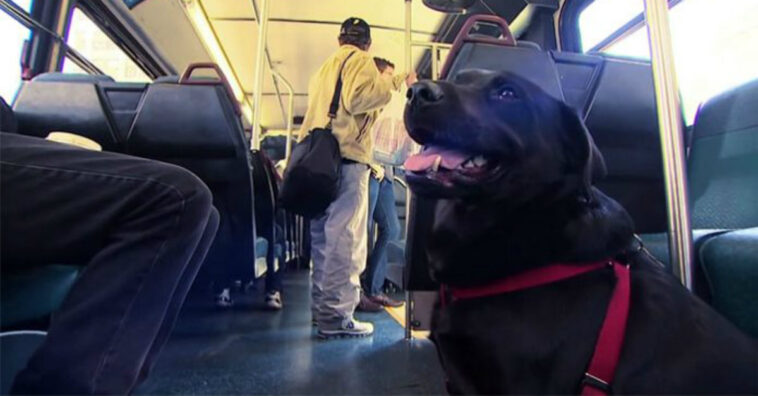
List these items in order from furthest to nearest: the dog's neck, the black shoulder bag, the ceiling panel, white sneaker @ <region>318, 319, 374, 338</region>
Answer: the ceiling panel, white sneaker @ <region>318, 319, 374, 338</region>, the black shoulder bag, the dog's neck

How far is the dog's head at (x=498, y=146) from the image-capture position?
38.0 inches

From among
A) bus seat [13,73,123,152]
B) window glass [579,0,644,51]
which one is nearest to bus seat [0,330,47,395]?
bus seat [13,73,123,152]

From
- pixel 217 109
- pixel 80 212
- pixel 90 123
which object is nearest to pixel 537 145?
pixel 80 212

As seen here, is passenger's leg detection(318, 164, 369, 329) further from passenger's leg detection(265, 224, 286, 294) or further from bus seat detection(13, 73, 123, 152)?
bus seat detection(13, 73, 123, 152)

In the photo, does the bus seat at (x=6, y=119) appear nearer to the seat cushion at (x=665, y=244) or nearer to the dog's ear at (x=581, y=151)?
the dog's ear at (x=581, y=151)

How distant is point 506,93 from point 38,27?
2919mm

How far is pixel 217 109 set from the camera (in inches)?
70.1

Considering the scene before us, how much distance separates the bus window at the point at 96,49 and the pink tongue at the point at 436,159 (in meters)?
2.94

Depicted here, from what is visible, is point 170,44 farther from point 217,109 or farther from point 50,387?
point 50,387

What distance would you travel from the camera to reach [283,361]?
68.9 inches

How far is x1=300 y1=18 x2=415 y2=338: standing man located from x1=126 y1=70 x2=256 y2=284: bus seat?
427 mm

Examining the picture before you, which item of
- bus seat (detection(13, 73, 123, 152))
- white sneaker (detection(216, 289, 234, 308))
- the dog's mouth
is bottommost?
white sneaker (detection(216, 289, 234, 308))

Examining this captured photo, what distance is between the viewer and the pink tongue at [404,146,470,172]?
102 centimetres

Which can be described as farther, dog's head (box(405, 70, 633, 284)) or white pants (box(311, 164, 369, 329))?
white pants (box(311, 164, 369, 329))
